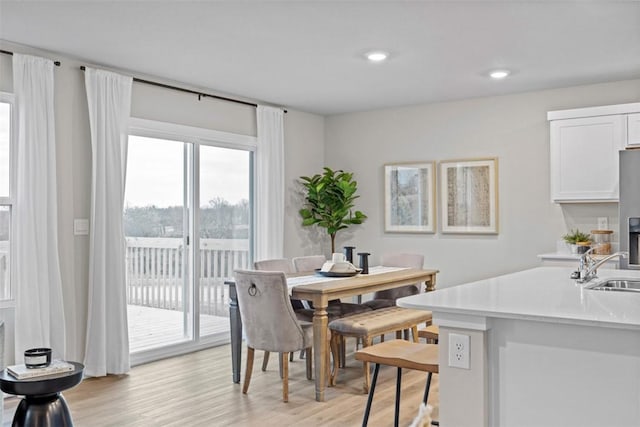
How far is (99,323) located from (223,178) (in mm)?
2025

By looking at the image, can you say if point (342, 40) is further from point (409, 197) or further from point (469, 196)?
point (409, 197)

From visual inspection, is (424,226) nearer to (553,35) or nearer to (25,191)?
(553,35)

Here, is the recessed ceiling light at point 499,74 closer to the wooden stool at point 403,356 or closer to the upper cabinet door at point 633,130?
the upper cabinet door at point 633,130

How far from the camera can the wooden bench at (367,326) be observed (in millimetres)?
4199

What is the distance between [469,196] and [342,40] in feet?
9.04

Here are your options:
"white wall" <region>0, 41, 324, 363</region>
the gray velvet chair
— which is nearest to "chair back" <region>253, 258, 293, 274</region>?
the gray velvet chair

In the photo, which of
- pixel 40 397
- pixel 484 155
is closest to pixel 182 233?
pixel 40 397

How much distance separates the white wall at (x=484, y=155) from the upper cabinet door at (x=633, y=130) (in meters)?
0.35

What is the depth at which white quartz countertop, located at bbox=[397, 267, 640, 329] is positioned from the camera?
6.74 ft

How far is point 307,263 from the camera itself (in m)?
5.55

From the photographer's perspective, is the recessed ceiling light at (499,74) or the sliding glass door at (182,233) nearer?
the recessed ceiling light at (499,74)

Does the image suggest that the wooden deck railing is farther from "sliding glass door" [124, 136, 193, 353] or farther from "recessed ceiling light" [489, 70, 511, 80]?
"recessed ceiling light" [489, 70, 511, 80]

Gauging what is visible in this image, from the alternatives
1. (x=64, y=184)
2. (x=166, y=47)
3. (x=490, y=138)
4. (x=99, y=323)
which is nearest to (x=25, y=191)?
(x=64, y=184)

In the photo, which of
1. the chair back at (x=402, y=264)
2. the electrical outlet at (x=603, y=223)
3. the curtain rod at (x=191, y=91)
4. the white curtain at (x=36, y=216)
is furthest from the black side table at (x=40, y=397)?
the electrical outlet at (x=603, y=223)
